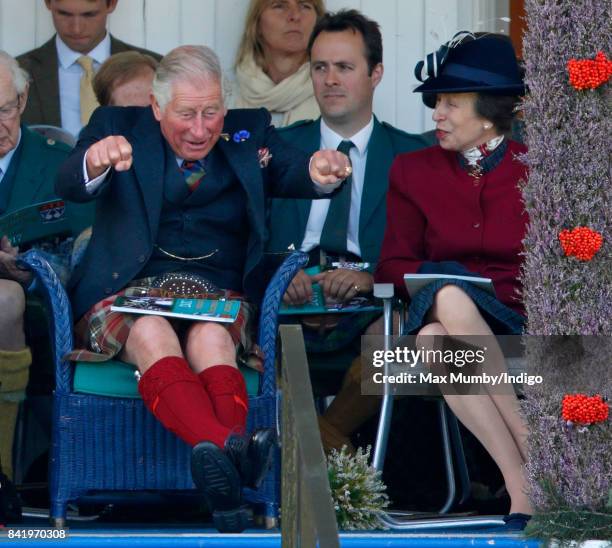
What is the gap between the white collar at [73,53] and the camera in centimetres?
710

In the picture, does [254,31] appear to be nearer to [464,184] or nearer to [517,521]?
[464,184]

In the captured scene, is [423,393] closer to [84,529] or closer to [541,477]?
[541,477]

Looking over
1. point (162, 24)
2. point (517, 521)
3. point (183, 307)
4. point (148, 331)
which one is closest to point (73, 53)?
point (162, 24)

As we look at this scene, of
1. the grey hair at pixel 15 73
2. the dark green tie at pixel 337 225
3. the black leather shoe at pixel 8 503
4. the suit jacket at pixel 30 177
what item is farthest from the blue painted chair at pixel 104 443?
the dark green tie at pixel 337 225

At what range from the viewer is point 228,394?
4.92 metres

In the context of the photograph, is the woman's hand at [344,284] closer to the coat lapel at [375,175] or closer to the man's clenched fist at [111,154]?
the coat lapel at [375,175]

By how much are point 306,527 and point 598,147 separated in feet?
5.41

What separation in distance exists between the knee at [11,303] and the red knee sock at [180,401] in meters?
0.61

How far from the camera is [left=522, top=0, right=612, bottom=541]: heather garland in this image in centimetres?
478

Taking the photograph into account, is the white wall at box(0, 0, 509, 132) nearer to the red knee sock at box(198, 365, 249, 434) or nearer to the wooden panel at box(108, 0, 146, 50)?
the wooden panel at box(108, 0, 146, 50)

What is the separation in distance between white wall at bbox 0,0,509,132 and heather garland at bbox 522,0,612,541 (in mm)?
2568

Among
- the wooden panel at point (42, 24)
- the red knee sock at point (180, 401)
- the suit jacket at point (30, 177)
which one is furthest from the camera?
the wooden panel at point (42, 24)

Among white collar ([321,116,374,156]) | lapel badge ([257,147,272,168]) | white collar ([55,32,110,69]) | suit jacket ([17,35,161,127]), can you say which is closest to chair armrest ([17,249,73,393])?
lapel badge ([257,147,272,168])

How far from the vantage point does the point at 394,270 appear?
18.5ft
